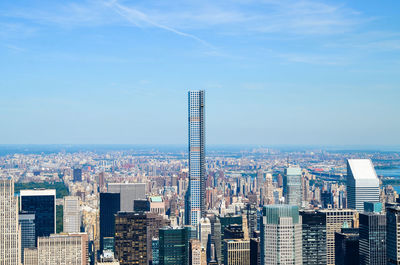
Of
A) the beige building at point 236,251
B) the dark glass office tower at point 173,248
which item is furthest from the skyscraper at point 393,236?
the dark glass office tower at point 173,248

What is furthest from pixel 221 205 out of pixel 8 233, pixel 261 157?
pixel 8 233

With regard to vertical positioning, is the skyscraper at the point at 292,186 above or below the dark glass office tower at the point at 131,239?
above

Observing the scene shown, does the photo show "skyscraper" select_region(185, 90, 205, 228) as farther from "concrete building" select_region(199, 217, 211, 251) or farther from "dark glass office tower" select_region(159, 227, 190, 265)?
"dark glass office tower" select_region(159, 227, 190, 265)

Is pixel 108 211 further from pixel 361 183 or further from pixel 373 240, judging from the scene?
pixel 373 240

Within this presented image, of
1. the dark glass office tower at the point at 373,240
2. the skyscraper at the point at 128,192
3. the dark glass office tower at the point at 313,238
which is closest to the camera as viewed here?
the dark glass office tower at the point at 373,240

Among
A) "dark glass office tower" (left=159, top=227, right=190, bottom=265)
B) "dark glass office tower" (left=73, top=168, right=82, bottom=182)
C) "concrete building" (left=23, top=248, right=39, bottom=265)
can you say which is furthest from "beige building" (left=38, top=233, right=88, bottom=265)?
"dark glass office tower" (left=73, top=168, right=82, bottom=182)

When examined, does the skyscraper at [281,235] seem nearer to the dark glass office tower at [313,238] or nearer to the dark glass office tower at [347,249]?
the dark glass office tower at [313,238]

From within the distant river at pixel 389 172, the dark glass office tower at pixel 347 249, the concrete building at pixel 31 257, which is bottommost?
the concrete building at pixel 31 257
